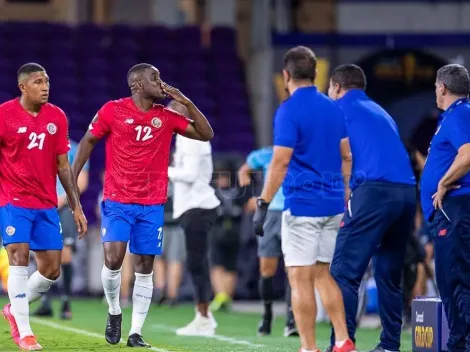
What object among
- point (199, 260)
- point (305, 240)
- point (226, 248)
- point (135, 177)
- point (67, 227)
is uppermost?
point (135, 177)

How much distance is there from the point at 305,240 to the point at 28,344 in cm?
231

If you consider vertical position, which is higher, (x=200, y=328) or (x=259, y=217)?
(x=259, y=217)

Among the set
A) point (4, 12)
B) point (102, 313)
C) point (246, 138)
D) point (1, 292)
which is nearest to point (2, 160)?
point (102, 313)

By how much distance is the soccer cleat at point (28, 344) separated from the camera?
10164 millimetres

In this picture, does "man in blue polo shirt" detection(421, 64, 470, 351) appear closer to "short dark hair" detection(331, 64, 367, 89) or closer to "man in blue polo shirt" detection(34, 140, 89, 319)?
"short dark hair" detection(331, 64, 367, 89)

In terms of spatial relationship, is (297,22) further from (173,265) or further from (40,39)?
(173,265)

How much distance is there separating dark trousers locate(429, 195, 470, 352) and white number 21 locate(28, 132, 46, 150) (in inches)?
122

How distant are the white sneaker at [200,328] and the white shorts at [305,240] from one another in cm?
339

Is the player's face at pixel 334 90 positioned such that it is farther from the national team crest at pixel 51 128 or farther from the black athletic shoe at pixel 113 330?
the black athletic shoe at pixel 113 330

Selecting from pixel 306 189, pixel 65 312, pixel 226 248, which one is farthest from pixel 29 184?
pixel 226 248

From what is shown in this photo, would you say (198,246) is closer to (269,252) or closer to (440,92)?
(269,252)

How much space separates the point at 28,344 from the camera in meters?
10.2

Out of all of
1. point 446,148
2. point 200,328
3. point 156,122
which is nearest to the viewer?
point 446,148

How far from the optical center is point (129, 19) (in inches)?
1136
